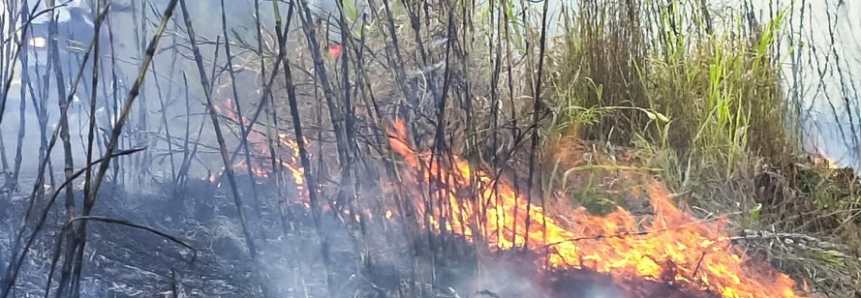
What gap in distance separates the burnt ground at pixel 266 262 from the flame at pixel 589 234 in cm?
3

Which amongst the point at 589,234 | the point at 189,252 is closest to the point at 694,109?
the point at 589,234

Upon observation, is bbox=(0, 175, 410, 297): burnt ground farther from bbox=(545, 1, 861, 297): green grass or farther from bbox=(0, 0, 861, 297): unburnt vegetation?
bbox=(545, 1, 861, 297): green grass

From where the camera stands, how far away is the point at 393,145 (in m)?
1.19

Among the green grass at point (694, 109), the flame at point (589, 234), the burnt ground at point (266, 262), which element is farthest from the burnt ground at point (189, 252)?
the green grass at point (694, 109)

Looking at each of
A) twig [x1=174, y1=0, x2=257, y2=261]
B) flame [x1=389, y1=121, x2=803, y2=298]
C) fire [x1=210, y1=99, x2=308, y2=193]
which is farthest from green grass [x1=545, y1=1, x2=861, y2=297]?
twig [x1=174, y1=0, x2=257, y2=261]

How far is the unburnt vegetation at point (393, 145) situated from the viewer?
0.97 m

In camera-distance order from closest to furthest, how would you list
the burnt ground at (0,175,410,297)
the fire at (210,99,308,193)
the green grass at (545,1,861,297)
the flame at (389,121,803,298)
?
the burnt ground at (0,175,410,297), the flame at (389,121,803,298), the fire at (210,99,308,193), the green grass at (545,1,861,297)

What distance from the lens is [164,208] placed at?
1160mm

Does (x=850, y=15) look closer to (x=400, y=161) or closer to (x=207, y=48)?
(x=400, y=161)

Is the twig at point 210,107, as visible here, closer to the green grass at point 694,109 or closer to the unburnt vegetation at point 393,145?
the unburnt vegetation at point 393,145

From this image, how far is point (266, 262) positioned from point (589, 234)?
571mm

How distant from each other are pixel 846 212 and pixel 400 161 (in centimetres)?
98

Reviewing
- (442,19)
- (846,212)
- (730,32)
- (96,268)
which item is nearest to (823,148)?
(846,212)

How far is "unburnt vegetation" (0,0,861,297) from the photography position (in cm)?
97
